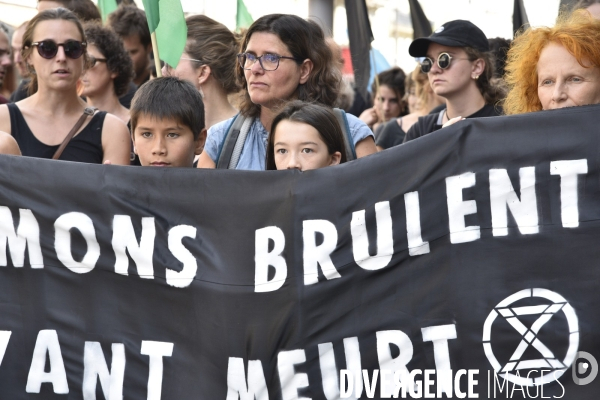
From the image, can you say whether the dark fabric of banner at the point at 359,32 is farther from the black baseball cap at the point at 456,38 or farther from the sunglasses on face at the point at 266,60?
the sunglasses on face at the point at 266,60

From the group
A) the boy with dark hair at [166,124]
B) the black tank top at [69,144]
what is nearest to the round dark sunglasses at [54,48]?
the black tank top at [69,144]

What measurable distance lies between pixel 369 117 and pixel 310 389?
5.58 metres

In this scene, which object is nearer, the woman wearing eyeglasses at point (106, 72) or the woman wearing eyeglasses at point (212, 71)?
the woman wearing eyeglasses at point (212, 71)

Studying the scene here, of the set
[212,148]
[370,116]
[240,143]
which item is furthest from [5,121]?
[370,116]

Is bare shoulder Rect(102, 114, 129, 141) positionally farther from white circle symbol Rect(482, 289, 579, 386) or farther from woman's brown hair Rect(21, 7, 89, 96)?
white circle symbol Rect(482, 289, 579, 386)

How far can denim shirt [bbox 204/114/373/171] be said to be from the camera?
411cm

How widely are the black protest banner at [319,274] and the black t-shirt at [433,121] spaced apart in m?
1.86

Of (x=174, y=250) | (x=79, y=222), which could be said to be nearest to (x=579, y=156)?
(x=174, y=250)

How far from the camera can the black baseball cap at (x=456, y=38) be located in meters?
5.18

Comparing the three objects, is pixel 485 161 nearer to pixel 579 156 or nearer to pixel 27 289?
pixel 579 156


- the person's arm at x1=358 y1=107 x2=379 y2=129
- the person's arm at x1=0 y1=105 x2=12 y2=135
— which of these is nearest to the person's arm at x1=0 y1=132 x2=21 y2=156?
the person's arm at x1=0 y1=105 x2=12 y2=135

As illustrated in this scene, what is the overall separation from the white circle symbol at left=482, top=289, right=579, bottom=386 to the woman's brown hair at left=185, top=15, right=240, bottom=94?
2.39 m

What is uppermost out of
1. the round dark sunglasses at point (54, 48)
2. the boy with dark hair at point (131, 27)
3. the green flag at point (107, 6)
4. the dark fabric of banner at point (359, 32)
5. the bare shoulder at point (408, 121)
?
the green flag at point (107, 6)

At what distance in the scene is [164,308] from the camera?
11.2 feet
